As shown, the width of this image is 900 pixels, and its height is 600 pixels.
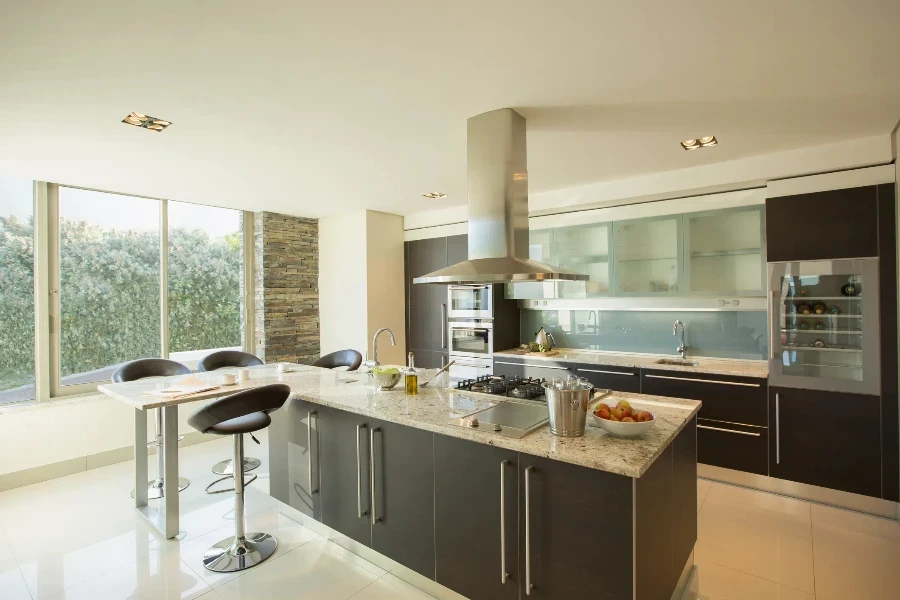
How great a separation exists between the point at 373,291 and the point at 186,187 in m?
2.21

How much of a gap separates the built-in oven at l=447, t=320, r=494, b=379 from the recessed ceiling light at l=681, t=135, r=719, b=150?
2.48 m

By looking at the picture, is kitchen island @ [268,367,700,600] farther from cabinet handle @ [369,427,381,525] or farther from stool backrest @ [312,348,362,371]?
stool backrest @ [312,348,362,371]

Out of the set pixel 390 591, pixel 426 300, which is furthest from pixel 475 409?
pixel 426 300

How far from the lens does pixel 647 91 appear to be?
2361 millimetres

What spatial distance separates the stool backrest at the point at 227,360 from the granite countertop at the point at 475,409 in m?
1.04

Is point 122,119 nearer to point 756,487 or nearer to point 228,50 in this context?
point 228,50

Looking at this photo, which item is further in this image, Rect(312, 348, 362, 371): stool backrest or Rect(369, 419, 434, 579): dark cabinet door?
Rect(312, 348, 362, 371): stool backrest

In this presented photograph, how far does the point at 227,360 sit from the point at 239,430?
5.98ft

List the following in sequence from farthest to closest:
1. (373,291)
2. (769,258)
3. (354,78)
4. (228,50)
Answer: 1. (373,291)
2. (769,258)
3. (354,78)
4. (228,50)

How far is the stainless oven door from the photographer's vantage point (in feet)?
15.9

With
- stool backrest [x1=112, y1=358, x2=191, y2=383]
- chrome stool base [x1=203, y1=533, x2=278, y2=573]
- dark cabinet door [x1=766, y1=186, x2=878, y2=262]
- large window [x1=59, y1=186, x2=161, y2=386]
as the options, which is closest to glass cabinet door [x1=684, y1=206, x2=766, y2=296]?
dark cabinet door [x1=766, y1=186, x2=878, y2=262]

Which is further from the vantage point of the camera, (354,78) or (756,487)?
(756,487)

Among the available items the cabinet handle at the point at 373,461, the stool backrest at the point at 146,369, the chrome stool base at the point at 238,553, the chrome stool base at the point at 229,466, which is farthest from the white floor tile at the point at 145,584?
the stool backrest at the point at 146,369

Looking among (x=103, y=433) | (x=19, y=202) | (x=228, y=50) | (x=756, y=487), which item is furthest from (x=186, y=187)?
(x=756, y=487)
